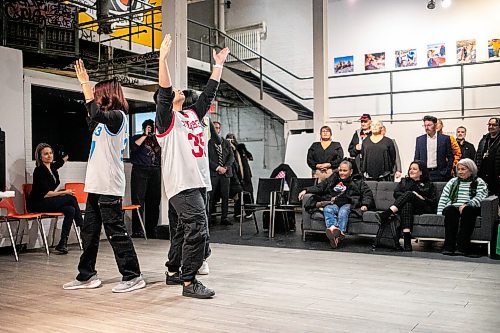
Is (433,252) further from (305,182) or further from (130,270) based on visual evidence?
(130,270)

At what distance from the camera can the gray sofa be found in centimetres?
555

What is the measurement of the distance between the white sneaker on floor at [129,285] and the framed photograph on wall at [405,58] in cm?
903

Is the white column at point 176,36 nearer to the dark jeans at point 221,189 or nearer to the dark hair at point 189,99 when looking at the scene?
the dark jeans at point 221,189

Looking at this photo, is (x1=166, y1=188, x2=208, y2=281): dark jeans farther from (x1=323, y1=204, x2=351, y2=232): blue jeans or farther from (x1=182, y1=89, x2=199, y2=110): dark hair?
(x1=323, y1=204, x2=351, y2=232): blue jeans

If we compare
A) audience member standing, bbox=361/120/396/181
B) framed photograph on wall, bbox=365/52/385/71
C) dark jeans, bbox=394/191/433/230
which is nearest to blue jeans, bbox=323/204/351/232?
dark jeans, bbox=394/191/433/230

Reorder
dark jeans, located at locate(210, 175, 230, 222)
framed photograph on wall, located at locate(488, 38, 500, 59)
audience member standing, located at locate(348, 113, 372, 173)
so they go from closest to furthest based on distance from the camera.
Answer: audience member standing, located at locate(348, 113, 372, 173), dark jeans, located at locate(210, 175, 230, 222), framed photograph on wall, located at locate(488, 38, 500, 59)

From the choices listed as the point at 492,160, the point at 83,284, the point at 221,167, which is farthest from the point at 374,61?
the point at 83,284

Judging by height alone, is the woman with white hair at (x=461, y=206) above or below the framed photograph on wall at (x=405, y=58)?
below

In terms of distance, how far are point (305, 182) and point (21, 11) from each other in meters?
4.55

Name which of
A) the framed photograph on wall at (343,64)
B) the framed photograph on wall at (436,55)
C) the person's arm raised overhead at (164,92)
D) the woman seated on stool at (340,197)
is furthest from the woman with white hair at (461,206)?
the framed photograph on wall at (343,64)

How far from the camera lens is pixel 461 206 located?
5691 millimetres

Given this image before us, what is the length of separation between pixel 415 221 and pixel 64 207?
13.1 ft

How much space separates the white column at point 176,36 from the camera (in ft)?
23.9

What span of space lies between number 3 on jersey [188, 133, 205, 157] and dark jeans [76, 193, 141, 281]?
2.44 ft
